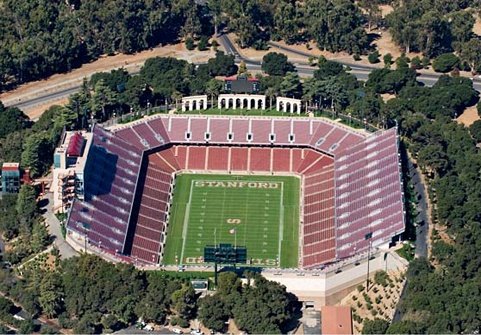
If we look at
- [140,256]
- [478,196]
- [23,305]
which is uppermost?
[478,196]

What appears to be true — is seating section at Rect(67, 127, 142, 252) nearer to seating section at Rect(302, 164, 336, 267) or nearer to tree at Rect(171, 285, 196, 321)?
tree at Rect(171, 285, 196, 321)

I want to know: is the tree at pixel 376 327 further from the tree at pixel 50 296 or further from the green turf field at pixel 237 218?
the tree at pixel 50 296

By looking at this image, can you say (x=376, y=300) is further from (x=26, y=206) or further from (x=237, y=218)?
(x=26, y=206)

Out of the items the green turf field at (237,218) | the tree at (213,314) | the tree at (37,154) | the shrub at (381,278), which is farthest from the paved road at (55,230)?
the shrub at (381,278)

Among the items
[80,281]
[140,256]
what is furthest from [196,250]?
[80,281]

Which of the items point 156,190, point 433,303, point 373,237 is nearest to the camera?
point 433,303

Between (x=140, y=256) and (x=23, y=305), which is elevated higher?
(x=140, y=256)

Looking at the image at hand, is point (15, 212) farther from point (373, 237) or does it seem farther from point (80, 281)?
point (373, 237)
